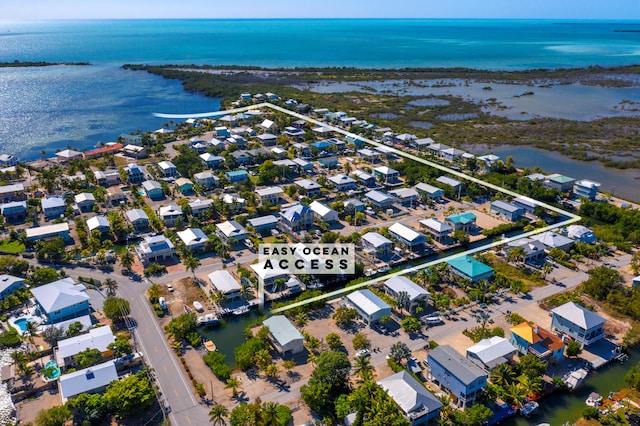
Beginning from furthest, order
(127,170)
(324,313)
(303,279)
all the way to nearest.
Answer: (127,170) < (303,279) < (324,313)

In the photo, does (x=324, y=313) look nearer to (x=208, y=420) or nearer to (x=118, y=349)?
(x=208, y=420)

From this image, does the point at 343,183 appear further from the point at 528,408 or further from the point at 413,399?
the point at 528,408

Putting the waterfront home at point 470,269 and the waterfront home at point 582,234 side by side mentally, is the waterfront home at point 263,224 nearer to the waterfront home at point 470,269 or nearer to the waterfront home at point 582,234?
the waterfront home at point 470,269

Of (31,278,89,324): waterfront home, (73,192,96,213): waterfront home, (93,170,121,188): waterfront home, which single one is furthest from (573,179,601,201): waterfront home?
(93,170,121,188): waterfront home

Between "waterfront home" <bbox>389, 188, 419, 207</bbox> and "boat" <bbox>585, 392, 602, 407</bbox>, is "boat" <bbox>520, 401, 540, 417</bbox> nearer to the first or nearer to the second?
"boat" <bbox>585, 392, 602, 407</bbox>

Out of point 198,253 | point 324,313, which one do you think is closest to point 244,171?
point 198,253

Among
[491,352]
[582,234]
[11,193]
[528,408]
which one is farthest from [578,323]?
[11,193]
